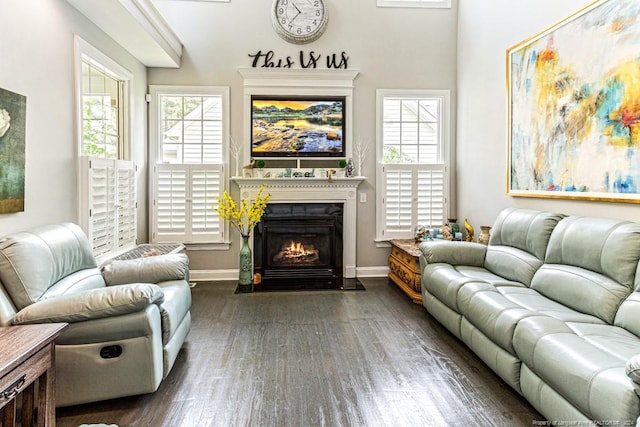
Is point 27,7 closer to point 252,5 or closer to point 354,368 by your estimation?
point 252,5

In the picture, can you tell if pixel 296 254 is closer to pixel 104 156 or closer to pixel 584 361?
pixel 104 156

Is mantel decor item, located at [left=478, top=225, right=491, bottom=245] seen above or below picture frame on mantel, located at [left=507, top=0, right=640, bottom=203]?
below

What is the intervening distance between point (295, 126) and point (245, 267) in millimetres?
1925

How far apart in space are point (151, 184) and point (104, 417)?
11.4ft

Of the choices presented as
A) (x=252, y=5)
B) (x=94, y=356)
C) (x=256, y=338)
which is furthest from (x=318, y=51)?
(x=94, y=356)

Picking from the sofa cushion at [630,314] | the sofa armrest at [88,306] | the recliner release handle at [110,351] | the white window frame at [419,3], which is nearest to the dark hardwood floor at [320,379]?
the recliner release handle at [110,351]

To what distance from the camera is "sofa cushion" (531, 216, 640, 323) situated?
2428mm

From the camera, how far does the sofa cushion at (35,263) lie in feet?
7.30

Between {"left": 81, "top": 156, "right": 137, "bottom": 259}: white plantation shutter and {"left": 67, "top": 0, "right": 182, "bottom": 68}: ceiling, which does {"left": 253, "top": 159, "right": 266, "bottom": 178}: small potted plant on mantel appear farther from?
{"left": 67, "top": 0, "right": 182, "bottom": 68}: ceiling

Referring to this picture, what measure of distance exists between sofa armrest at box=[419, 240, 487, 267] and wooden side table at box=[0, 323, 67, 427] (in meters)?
3.01

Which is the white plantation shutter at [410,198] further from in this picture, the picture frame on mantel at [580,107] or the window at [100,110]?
Answer: the window at [100,110]

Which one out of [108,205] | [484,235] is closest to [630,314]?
[484,235]

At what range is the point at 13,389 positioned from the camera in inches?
66.2

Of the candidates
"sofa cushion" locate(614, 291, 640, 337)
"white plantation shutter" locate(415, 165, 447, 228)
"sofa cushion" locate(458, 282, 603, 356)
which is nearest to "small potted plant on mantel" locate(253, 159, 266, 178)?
"white plantation shutter" locate(415, 165, 447, 228)
